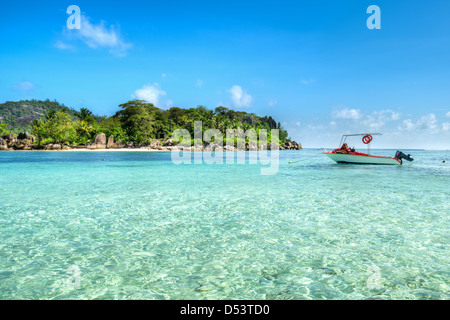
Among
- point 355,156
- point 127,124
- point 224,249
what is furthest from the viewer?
point 127,124

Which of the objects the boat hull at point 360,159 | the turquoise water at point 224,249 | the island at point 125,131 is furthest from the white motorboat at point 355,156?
the island at point 125,131

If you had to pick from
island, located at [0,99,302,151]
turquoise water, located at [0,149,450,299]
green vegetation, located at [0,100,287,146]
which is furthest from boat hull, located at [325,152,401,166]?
green vegetation, located at [0,100,287,146]

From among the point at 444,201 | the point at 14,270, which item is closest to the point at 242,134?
the point at 444,201

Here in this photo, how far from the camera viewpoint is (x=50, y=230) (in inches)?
273

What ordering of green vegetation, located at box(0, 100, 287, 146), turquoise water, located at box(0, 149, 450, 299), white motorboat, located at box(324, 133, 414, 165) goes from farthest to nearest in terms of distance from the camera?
green vegetation, located at box(0, 100, 287, 146)
white motorboat, located at box(324, 133, 414, 165)
turquoise water, located at box(0, 149, 450, 299)

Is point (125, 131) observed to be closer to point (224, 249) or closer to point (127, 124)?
point (127, 124)

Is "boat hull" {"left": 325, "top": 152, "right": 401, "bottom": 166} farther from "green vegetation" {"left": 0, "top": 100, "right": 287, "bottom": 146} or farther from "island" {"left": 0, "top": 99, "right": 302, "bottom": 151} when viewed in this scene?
"green vegetation" {"left": 0, "top": 100, "right": 287, "bottom": 146}

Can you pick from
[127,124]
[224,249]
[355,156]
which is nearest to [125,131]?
[127,124]

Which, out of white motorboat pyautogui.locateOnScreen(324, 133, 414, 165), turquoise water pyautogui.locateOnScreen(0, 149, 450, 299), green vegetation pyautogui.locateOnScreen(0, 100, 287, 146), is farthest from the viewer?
green vegetation pyautogui.locateOnScreen(0, 100, 287, 146)

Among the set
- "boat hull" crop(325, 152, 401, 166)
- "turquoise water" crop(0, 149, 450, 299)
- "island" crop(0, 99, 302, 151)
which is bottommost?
"turquoise water" crop(0, 149, 450, 299)

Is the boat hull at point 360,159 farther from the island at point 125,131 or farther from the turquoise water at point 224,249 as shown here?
the island at point 125,131

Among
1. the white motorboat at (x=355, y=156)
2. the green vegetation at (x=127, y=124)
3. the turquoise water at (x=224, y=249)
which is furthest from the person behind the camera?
the green vegetation at (x=127, y=124)
